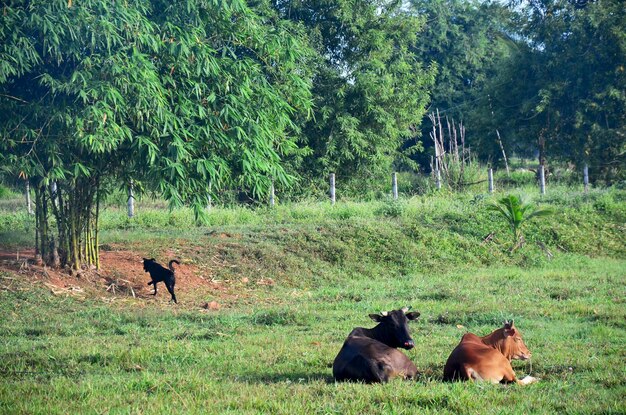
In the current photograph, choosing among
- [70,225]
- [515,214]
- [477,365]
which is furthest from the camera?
[515,214]

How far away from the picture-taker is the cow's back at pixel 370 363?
7.44 m

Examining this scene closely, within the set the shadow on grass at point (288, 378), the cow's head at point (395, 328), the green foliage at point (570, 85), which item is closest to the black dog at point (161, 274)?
the shadow on grass at point (288, 378)

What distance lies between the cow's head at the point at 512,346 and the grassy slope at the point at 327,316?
0.53 feet

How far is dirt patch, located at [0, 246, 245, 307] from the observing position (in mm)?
13531

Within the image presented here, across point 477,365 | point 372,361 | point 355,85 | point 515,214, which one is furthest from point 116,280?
point 355,85

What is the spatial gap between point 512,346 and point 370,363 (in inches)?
66.0

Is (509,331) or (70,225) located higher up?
(70,225)

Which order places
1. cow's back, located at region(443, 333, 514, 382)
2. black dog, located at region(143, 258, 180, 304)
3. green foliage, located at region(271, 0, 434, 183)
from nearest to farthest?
cow's back, located at region(443, 333, 514, 382)
black dog, located at region(143, 258, 180, 304)
green foliage, located at region(271, 0, 434, 183)

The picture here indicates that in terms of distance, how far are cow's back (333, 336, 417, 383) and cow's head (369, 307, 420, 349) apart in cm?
37

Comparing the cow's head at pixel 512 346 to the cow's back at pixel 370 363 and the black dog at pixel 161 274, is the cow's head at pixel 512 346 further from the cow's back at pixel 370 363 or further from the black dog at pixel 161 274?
the black dog at pixel 161 274

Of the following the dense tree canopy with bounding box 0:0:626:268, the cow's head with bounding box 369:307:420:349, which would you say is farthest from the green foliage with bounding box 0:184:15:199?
the cow's head with bounding box 369:307:420:349

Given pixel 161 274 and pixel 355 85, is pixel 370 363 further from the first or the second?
pixel 355 85

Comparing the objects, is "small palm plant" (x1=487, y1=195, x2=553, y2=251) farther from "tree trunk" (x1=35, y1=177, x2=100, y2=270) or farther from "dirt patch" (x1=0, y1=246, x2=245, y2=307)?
"tree trunk" (x1=35, y1=177, x2=100, y2=270)

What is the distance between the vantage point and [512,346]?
819 cm
